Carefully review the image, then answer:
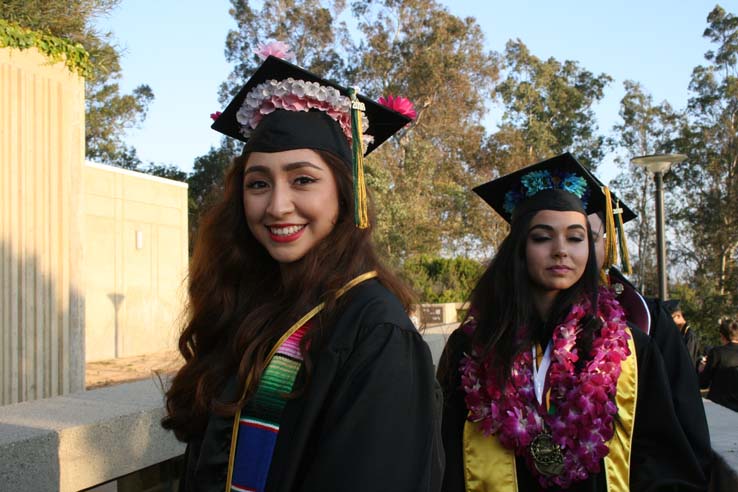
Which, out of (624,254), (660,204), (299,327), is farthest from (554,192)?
(660,204)

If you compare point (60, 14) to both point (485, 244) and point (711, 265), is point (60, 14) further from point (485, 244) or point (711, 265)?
point (711, 265)

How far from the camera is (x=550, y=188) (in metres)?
3.18

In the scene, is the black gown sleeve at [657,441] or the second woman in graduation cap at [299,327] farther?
the black gown sleeve at [657,441]

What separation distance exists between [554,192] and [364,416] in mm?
1962

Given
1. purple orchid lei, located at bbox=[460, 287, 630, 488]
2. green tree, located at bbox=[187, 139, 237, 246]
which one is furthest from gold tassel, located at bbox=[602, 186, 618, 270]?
green tree, located at bbox=[187, 139, 237, 246]

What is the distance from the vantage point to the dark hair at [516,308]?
2867 millimetres

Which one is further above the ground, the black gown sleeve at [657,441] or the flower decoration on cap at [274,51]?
the flower decoration on cap at [274,51]

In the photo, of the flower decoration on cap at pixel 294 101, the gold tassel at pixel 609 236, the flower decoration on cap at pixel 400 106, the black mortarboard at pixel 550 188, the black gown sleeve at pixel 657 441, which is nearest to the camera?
the flower decoration on cap at pixel 294 101

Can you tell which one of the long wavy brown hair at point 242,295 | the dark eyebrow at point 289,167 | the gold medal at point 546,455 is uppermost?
the dark eyebrow at point 289,167

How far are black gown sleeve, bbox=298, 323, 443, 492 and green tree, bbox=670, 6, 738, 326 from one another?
29.0 m

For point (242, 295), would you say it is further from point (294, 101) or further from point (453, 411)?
point (453, 411)

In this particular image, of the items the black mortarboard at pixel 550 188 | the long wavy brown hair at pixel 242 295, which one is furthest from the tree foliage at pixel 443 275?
the long wavy brown hair at pixel 242 295

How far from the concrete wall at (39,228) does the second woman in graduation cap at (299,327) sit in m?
5.29

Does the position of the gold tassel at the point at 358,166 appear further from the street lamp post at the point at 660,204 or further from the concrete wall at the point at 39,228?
the street lamp post at the point at 660,204
